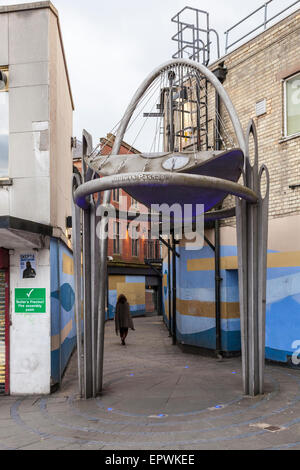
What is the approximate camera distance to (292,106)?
40.4 ft

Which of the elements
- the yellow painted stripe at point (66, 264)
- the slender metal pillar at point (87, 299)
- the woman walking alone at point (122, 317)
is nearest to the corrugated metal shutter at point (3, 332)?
the slender metal pillar at point (87, 299)

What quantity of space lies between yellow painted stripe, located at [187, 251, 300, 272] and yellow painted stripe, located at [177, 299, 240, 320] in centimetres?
108

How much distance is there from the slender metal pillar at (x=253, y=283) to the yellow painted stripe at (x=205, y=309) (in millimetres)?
4418

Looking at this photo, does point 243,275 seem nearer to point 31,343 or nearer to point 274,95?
point 31,343

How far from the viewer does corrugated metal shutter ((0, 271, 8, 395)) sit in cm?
980

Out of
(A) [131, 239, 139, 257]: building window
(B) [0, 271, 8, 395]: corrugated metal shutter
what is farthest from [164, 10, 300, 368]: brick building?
(A) [131, 239, 139, 257]: building window

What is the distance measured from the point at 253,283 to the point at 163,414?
3021 mm

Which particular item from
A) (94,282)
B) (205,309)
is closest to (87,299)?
(94,282)

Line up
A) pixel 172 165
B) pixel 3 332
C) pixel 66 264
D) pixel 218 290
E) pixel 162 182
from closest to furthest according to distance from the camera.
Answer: pixel 162 182, pixel 172 165, pixel 3 332, pixel 66 264, pixel 218 290

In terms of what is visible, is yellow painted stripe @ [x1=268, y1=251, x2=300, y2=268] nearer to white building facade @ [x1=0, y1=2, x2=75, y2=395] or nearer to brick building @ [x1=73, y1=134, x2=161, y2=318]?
white building facade @ [x1=0, y1=2, x2=75, y2=395]

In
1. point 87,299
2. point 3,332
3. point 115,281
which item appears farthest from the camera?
point 115,281

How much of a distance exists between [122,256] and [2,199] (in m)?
21.2

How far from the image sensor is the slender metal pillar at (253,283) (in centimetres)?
915
